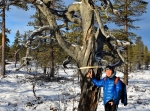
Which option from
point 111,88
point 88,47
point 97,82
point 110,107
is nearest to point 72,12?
point 88,47

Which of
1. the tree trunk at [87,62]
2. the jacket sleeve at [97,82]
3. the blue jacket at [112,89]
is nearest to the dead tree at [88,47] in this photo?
the tree trunk at [87,62]

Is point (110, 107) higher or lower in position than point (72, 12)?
lower

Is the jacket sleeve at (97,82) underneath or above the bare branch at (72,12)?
underneath

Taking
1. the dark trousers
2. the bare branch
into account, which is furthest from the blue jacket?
the bare branch

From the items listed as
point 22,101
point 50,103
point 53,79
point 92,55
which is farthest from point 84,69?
point 53,79

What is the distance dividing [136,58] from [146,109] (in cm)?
6881

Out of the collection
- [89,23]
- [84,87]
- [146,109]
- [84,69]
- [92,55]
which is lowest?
[146,109]

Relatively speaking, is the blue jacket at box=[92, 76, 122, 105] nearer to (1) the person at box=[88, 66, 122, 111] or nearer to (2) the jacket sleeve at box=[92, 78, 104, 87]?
(1) the person at box=[88, 66, 122, 111]

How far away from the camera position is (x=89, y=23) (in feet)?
18.3

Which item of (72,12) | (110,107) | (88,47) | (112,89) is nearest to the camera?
(88,47)

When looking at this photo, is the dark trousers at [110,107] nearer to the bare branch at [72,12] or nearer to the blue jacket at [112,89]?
the blue jacket at [112,89]

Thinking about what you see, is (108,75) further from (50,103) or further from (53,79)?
(53,79)

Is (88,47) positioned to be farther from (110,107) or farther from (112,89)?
(110,107)

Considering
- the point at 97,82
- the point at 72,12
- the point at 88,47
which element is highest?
the point at 72,12
